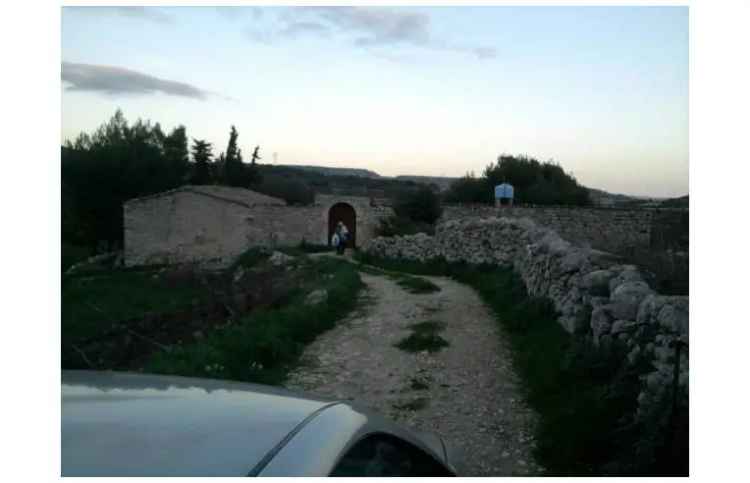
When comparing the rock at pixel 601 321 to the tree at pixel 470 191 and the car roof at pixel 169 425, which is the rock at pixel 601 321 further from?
the tree at pixel 470 191

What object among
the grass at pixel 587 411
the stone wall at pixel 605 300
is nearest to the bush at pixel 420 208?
the stone wall at pixel 605 300

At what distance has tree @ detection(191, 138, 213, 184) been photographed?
40156mm

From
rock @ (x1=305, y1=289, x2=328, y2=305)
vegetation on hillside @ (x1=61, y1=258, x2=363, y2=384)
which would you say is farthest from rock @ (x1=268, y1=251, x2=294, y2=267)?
rock @ (x1=305, y1=289, x2=328, y2=305)

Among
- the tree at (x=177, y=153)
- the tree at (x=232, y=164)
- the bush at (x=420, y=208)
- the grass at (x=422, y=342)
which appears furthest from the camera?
the tree at (x=232, y=164)

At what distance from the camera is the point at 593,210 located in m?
24.8

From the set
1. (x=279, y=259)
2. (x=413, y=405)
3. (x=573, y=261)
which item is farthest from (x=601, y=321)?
(x=279, y=259)

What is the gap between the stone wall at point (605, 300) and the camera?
4156 millimetres

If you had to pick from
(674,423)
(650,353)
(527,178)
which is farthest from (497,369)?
(527,178)

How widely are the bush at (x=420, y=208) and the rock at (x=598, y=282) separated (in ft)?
62.5

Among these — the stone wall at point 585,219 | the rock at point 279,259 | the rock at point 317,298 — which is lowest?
the rock at point 317,298

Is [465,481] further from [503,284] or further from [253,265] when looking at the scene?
[253,265]

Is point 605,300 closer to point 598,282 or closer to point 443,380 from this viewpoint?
point 598,282

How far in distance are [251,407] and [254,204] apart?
Answer: 24.3m

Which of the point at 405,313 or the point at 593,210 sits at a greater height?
the point at 593,210
